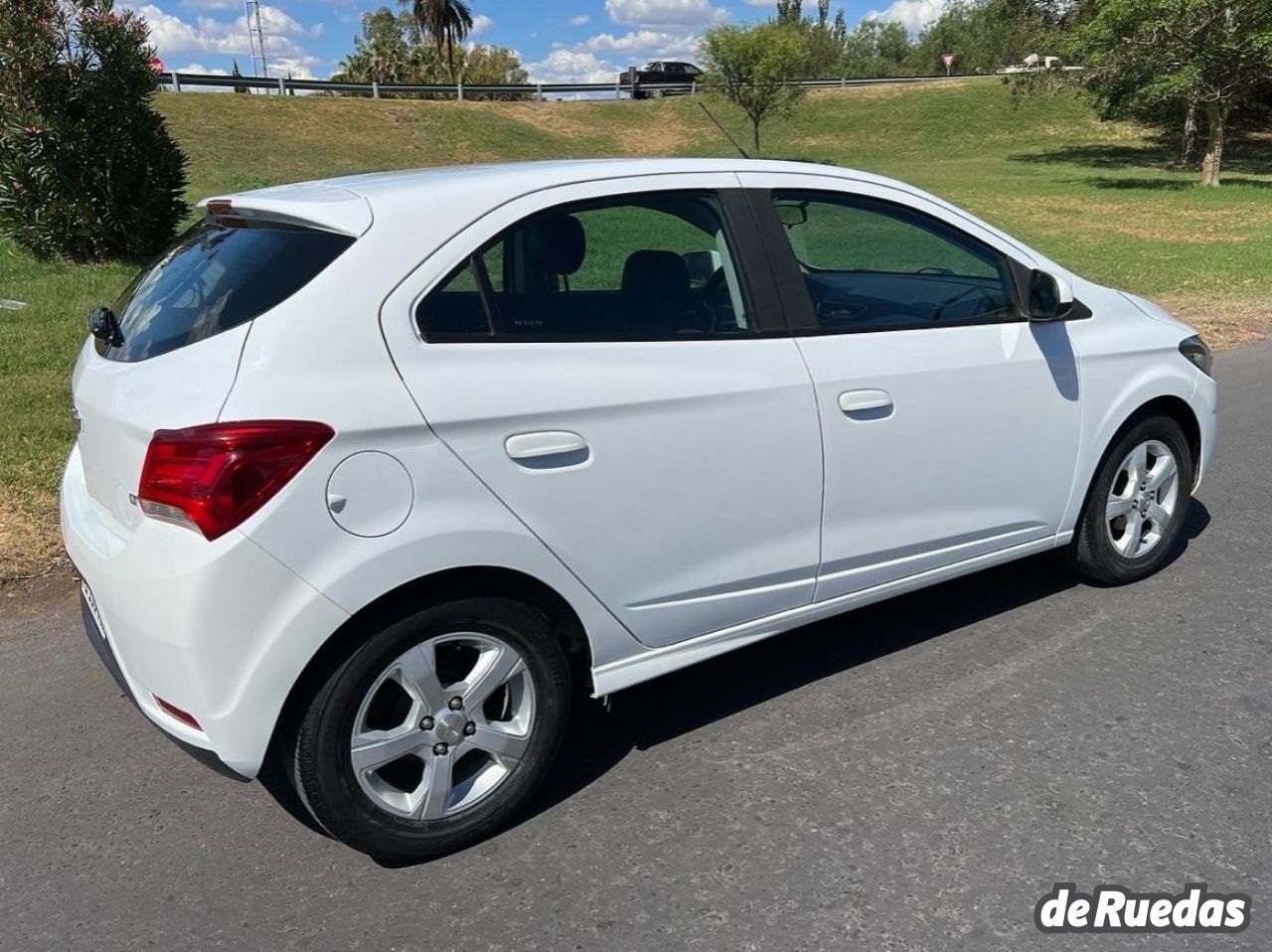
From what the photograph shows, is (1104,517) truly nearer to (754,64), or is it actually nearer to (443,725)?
(443,725)

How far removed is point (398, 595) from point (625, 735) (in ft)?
3.67

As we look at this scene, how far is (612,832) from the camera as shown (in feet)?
9.71

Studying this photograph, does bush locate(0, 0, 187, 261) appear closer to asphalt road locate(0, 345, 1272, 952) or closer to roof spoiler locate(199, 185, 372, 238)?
asphalt road locate(0, 345, 1272, 952)

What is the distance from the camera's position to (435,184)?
2.94 m

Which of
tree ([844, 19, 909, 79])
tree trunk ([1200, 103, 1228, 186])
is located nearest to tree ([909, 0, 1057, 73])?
tree ([844, 19, 909, 79])

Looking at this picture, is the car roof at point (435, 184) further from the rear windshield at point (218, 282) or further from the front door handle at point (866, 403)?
the front door handle at point (866, 403)

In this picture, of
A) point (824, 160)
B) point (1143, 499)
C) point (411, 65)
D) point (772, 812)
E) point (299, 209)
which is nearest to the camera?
A: point (299, 209)

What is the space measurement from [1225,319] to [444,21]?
2575 inches

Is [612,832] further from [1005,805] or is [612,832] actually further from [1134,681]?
[1134,681]

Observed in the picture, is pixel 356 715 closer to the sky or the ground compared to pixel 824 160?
closer to the ground

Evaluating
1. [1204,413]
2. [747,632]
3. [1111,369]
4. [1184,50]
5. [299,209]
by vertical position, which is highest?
[1184,50]

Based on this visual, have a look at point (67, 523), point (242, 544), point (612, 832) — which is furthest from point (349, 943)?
point (67, 523)

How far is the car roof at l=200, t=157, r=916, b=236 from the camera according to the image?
111 inches

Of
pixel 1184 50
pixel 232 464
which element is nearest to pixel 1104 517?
pixel 232 464
